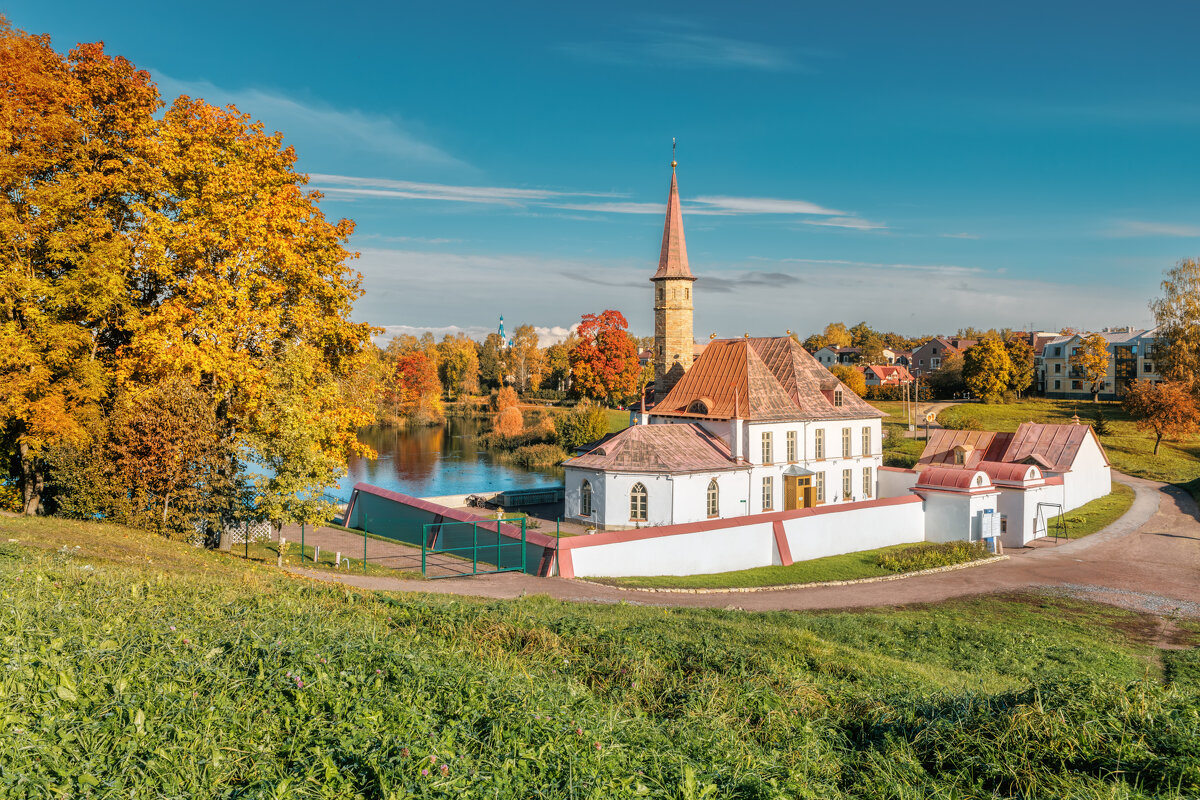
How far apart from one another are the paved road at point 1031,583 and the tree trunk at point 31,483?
999cm

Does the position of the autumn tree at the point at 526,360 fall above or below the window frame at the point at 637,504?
above

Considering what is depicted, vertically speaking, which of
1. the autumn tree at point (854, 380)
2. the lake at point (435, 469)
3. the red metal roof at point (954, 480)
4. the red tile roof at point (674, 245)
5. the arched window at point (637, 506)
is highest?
the red tile roof at point (674, 245)

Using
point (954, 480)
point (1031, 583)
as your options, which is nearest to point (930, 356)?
point (954, 480)

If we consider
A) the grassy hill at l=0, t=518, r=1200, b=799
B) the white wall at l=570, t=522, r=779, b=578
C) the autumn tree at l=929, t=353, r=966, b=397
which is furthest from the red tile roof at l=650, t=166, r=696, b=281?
the autumn tree at l=929, t=353, r=966, b=397

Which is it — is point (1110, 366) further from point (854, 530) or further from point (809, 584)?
point (809, 584)

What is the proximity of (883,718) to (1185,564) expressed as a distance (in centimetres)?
2561

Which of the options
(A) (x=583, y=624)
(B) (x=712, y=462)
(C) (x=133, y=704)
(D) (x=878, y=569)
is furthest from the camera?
(B) (x=712, y=462)

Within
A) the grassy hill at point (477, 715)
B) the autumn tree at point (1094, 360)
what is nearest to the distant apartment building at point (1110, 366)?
the autumn tree at point (1094, 360)

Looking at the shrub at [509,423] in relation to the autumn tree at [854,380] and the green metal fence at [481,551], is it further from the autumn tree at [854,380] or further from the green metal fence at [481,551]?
the green metal fence at [481,551]

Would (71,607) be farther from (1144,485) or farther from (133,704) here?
(1144,485)

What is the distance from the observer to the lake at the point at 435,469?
46.7 m

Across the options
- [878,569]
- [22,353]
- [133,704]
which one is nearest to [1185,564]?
[878,569]

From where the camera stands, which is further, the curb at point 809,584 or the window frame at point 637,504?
the window frame at point 637,504

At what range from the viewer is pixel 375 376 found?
2600 centimetres
